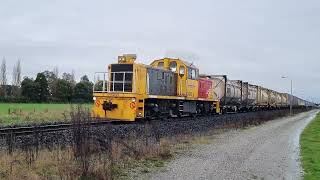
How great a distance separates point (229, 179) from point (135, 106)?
10.2m

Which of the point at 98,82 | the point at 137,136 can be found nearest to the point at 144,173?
the point at 137,136

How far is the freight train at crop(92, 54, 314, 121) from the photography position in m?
20.5

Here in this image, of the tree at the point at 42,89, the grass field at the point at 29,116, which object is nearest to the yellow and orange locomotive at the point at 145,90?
the grass field at the point at 29,116

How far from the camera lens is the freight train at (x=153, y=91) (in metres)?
20.5

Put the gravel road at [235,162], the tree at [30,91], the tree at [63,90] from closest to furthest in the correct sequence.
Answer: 1. the gravel road at [235,162]
2. the tree at [63,90]
3. the tree at [30,91]

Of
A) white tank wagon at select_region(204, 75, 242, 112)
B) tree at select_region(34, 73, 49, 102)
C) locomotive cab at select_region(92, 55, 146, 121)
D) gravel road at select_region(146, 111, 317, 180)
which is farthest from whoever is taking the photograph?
tree at select_region(34, 73, 49, 102)

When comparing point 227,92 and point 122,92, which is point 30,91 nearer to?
point 227,92

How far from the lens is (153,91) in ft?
74.8

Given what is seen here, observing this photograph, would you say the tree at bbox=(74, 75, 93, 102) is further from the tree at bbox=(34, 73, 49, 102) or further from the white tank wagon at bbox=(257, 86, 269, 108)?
the white tank wagon at bbox=(257, 86, 269, 108)

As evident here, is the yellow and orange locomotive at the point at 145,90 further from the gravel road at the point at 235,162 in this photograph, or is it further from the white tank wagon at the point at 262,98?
the white tank wagon at the point at 262,98

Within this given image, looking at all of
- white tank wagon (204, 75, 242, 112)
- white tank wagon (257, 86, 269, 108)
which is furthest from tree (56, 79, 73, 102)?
white tank wagon (204, 75, 242, 112)

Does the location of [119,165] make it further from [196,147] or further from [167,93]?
[167,93]

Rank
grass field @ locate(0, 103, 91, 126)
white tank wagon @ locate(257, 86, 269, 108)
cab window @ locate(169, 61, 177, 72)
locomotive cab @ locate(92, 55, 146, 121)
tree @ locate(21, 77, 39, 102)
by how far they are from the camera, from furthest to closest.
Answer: tree @ locate(21, 77, 39, 102)
white tank wagon @ locate(257, 86, 269, 108)
cab window @ locate(169, 61, 177, 72)
grass field @ locate(0, 103, 91, 126)
locomotive cab @ locate(92, 55, 146, 121)

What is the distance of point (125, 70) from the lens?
21531mm
